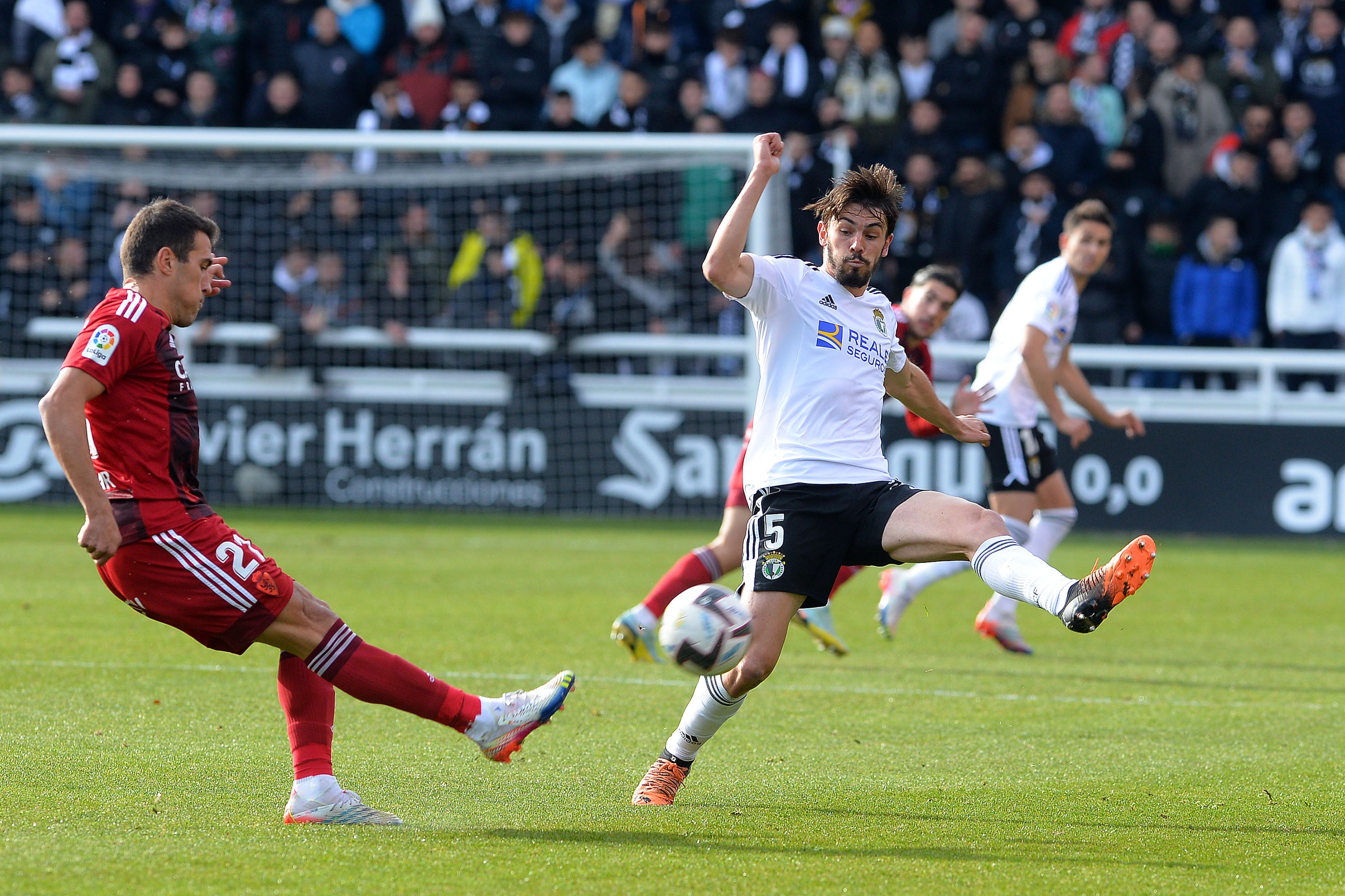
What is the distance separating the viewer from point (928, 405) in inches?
228

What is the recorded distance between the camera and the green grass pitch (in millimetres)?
4414

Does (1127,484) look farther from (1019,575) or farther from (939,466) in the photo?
(1019,575)

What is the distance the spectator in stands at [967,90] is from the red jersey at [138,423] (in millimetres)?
13036

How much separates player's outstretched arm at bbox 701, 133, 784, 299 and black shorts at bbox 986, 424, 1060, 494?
3.97m

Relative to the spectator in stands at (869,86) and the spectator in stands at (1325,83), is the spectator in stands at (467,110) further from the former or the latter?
the spectator in stands at (1325,83)

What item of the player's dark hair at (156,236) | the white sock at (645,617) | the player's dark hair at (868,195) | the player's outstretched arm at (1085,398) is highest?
the player's dark hair at (868,195)

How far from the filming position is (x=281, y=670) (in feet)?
16.8

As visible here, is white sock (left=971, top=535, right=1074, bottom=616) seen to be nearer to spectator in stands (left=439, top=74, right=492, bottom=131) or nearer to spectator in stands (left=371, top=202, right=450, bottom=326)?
spectator in stands (left=371, top=202, right=450, bottom=326)

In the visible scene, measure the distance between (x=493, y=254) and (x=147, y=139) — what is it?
3545 mm

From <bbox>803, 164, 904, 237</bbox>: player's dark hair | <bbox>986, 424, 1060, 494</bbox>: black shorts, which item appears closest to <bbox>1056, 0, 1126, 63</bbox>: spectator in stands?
<bbox>986, 424, 1060, 494</bbox>: black shorts

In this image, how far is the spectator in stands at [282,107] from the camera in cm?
1702

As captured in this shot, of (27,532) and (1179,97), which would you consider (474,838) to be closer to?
(27,532)

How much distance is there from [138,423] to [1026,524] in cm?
550

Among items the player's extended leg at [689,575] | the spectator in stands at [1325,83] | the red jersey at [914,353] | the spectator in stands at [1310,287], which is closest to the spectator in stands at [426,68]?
the spectator in stands at [1310,287]
